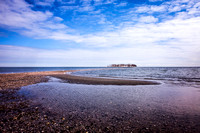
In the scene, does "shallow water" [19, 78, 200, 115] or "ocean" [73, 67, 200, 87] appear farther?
"ocean" [73, 67, 200, 87]

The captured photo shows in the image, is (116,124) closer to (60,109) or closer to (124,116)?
(124,116)

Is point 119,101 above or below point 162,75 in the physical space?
below

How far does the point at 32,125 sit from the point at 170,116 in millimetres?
9906

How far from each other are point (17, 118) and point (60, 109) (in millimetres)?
3122

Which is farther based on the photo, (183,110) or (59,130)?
(183,110)

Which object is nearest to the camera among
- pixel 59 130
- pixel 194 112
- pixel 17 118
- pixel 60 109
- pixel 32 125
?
pixel 59 130

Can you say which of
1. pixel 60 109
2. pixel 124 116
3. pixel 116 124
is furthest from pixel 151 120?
pixel 60 109

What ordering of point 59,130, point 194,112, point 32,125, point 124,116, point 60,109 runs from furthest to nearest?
point 60,109
point 194,112
point 124,116
point 32,125
point 59,130

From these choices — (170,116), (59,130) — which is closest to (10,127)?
(59,130)

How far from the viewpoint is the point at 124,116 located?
28.5ft

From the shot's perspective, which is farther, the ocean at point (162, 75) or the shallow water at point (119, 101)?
the ocean at point (162, 75)

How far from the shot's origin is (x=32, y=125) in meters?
7.12

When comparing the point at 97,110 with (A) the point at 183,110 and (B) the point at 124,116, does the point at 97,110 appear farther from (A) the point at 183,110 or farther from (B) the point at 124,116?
(A) the point at 183,110

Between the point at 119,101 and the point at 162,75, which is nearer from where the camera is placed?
the point at 119,101
